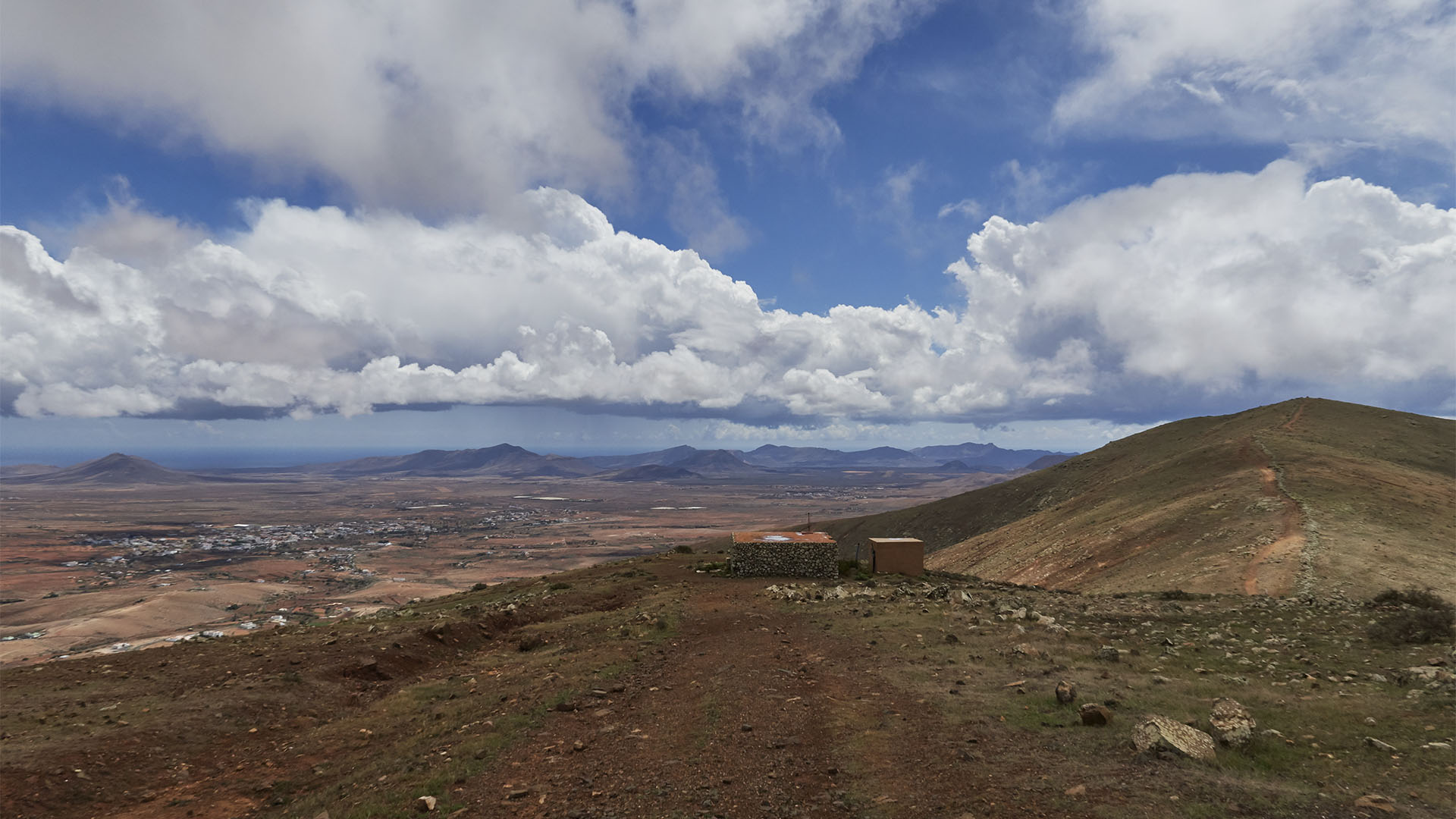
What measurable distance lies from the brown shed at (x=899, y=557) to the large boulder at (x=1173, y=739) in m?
29.6

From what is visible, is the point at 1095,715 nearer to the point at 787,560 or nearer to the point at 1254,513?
the point at 787,560

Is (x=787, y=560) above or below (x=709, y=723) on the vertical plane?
below

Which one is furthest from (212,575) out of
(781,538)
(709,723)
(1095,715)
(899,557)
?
(1095,715)

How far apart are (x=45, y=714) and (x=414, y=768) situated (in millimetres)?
10446

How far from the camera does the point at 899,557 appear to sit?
4066cm

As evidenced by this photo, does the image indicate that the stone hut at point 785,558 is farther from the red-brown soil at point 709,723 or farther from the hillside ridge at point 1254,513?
the hillside ridge at point 1254,513

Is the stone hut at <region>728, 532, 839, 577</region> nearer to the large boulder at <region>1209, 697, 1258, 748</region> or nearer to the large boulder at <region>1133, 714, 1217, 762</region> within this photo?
the large boulder at <region>1209, 697, 1258, 748</region>

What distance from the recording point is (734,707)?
14664 mm

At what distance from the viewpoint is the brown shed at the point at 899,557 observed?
40.5m

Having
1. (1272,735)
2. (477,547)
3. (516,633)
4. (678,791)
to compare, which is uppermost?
(1272,735)

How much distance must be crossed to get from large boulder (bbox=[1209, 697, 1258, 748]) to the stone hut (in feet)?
90.4

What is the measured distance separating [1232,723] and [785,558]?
95.7ft

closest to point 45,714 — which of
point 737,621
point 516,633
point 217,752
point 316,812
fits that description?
point 217,752

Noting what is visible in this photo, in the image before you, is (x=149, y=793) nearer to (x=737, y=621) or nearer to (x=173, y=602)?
(x=737, y=621)
